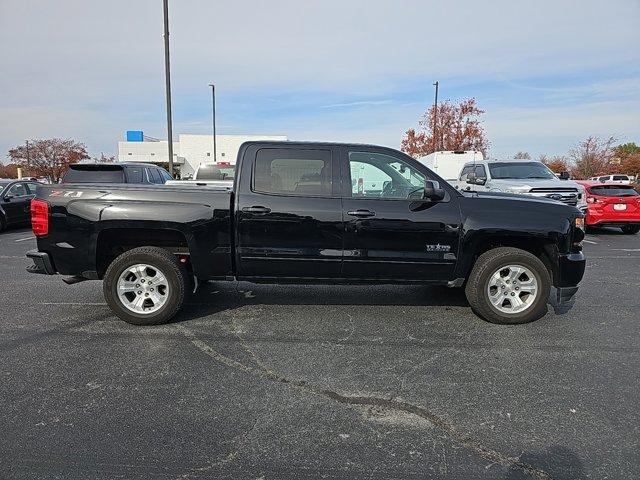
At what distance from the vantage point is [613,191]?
12.3m

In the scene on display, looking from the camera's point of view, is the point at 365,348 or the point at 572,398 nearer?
the point at 572,398

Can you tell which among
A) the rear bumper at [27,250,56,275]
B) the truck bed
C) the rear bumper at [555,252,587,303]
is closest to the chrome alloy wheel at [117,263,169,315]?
the truck bed

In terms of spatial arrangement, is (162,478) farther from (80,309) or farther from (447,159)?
(447,159)

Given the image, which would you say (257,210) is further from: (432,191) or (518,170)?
(518,170)

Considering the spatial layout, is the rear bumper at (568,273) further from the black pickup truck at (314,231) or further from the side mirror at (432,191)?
the side mirror at (432,191)

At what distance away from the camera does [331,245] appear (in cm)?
471

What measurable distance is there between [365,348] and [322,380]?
75cm

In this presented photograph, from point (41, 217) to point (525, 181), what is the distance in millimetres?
10315

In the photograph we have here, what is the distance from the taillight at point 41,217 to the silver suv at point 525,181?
8519 millimetres

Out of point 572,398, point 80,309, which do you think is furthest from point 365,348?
point 80,309

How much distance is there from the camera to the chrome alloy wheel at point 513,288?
15.7ft

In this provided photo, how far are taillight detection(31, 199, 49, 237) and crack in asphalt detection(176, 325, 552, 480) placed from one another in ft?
6.29

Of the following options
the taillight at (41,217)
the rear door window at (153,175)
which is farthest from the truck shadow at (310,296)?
the rear door window at (153,175)

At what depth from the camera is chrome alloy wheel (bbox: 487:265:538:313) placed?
4.78m
